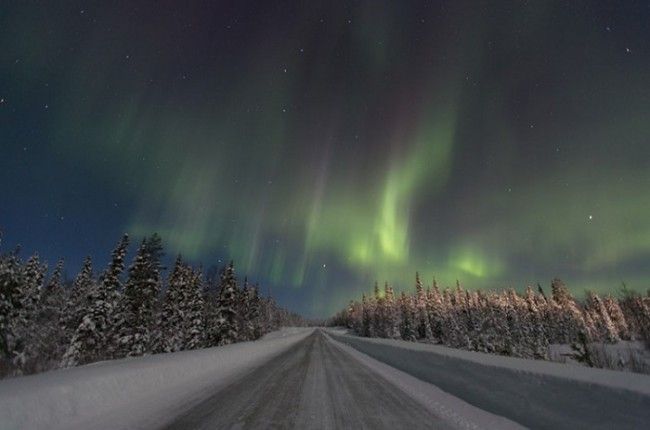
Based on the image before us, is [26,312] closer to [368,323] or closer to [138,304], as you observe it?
[138,304]

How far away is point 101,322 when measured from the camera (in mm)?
28734

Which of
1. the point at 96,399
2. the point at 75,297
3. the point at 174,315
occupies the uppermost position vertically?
the point at 75,297

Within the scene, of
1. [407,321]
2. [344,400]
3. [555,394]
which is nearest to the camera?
[555,394]

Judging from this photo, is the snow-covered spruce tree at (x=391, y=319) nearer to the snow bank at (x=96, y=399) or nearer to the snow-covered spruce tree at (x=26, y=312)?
the snow-covered spruce tree at (x=26, y=312)

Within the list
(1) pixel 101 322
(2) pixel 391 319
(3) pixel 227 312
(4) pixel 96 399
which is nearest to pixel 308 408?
(4) pixel 96 399

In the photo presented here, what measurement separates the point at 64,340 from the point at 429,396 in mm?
50660

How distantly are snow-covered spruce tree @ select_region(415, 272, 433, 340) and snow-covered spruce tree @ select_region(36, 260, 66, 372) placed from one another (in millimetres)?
65619

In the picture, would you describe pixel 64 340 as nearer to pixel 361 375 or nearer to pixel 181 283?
pixel 181 283

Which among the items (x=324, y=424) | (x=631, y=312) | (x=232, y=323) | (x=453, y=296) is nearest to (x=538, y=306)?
(x=453, y=296)

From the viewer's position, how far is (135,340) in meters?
30.1

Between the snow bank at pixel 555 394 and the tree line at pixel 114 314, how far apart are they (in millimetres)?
26900

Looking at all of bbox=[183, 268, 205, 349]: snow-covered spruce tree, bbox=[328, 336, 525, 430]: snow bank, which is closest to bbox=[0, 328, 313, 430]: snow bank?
bbox=[328, 336, 525, 430]: snow bank

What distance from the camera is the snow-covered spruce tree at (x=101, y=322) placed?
1083 inches

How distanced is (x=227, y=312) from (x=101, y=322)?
14268mm
